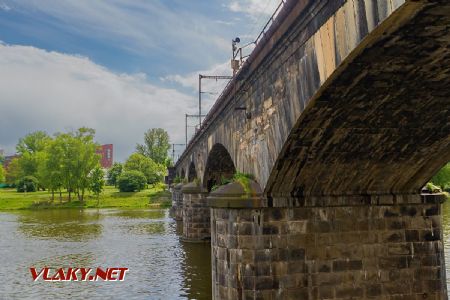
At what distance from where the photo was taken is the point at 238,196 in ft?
37.9

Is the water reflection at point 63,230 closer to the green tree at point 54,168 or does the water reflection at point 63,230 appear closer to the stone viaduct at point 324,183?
the stone viaduct at point 324,183

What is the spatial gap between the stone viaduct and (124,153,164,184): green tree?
271 feet

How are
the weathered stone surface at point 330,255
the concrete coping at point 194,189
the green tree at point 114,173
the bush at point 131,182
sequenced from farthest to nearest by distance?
the green tree at point 114,173 < the bush at point 131,182 < the concrete coping at point 194,189 < the weathered stone surface at point 330,255

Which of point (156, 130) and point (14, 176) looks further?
point (156, 130)

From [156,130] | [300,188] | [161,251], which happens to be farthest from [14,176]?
[300,188]

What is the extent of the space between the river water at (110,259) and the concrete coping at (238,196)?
4905 millimetres

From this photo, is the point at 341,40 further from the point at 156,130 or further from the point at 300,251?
the point at 156,130

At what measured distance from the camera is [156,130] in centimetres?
12181

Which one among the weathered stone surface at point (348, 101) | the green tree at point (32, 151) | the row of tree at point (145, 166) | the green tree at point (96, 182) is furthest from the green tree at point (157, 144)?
the weathered stone surface at point (348, 101)

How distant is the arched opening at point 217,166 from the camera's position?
917 inches

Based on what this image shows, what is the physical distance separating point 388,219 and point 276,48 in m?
5.61

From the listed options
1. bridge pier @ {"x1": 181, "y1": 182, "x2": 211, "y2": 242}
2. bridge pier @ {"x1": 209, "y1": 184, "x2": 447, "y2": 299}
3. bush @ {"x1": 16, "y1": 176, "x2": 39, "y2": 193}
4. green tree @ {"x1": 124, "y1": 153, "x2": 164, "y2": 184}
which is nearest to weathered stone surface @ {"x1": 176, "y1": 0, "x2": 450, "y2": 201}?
bridge pier @ {"x1": 209, "y1": 184, "x2": 447, "y2": 299}

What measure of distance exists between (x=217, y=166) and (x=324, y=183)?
47.9ft

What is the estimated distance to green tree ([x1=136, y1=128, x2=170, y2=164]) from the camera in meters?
119
